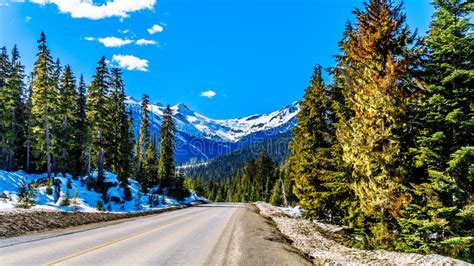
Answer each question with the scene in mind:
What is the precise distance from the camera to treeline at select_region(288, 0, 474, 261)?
1193 centimetres

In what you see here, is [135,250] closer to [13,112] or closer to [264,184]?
[13,112]

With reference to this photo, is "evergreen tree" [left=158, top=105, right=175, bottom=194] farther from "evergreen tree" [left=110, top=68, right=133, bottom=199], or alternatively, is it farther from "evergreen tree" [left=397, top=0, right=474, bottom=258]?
"evergreen tree" [left=397, top=0, right=474, bottom=258]

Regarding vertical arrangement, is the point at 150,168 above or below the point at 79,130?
below

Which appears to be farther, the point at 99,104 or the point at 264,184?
the point at 264,184

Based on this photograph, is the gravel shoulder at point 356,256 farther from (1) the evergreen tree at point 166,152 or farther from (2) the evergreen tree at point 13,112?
(1) the evergreen tree at point 166,152

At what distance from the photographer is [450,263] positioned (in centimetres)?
798

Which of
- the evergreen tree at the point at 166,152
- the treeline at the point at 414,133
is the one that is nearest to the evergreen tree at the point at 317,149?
the treeline at the point at 414,133

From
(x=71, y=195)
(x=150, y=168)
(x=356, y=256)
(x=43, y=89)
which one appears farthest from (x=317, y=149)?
(x=150, y=168)

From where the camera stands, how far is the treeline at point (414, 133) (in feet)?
39.1

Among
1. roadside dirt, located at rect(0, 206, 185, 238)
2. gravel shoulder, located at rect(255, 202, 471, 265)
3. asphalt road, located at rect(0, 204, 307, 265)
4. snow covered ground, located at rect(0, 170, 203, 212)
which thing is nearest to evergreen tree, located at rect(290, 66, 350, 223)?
gravel shoulder, located at rect(255, 202, 471, 265)

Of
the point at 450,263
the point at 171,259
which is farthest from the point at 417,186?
the point at 171,259

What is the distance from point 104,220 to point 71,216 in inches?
88.6

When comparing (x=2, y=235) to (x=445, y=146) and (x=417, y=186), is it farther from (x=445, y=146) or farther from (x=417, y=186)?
(x=445, y=146)

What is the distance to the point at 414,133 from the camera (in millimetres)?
13516
